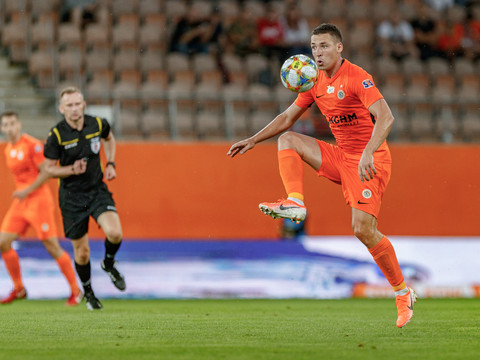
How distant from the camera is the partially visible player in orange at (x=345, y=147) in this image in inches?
269

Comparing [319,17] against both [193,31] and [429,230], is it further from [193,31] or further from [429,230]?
[429,230]

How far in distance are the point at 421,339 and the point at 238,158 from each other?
8.00 m

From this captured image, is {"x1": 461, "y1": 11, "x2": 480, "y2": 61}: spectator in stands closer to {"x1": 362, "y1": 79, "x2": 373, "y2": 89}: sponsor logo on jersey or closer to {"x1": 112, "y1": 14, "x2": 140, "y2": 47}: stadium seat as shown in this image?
{"x1": 112, "y1": 14, "x2": 140, "y2": 47}: stadium seat

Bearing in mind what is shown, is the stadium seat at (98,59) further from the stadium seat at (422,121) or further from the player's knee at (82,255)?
the player's knee at (82,255)

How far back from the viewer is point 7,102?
43.3ft

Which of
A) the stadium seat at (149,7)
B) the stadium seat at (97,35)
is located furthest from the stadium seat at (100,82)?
the stadium seat at (149,7)

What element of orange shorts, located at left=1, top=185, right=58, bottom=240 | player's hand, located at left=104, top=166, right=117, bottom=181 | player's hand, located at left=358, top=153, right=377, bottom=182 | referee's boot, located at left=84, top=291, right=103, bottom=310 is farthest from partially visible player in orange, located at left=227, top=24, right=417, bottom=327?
orange shorts, located at left=1, top=185, right=58, bottom=240

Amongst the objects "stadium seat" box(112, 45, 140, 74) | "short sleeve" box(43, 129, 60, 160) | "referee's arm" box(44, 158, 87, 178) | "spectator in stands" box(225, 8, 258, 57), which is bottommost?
"referee's arm" box(44, 158, 87, 178)

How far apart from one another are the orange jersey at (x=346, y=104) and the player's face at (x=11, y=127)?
15.8ft

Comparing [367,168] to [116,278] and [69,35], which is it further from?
[69,35]

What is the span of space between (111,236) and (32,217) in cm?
224

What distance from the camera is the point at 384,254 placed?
702 centimetres

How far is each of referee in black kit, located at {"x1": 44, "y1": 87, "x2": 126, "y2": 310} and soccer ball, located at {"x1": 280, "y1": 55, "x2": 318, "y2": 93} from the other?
2.64 meters

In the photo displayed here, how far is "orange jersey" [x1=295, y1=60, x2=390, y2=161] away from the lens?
6910mm
